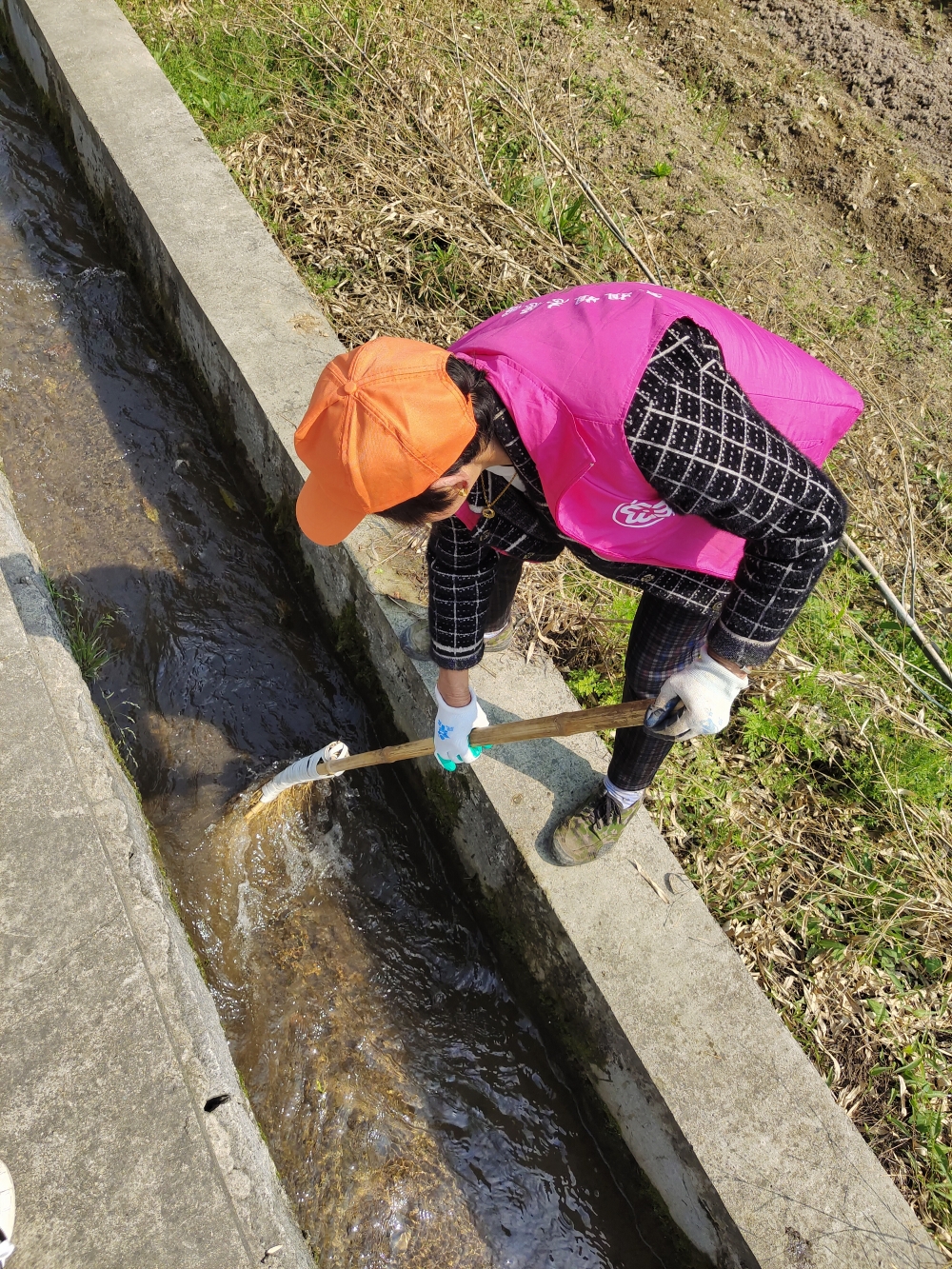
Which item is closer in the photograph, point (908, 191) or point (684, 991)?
point (684, 991)

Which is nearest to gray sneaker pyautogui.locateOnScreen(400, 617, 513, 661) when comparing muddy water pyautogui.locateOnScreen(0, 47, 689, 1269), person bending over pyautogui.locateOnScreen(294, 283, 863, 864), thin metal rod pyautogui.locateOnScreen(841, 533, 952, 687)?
muddy water pyautogui.locateOnScreen(0, 47, 689, 1269)

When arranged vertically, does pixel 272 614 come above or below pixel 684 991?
below

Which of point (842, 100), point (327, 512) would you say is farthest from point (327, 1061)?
point (842, 100)

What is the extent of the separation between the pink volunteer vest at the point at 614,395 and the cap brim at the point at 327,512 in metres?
0.33

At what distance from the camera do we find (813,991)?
93.1 inches

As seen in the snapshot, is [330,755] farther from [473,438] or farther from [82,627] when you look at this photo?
[473,438]

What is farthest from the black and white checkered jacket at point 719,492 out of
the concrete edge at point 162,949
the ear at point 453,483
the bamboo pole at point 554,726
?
the concrete edge at point 162,949

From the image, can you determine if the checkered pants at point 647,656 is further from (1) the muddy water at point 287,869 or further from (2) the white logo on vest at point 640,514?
(1) the muddy water at point 287,869

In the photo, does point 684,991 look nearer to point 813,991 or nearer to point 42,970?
point 813,991

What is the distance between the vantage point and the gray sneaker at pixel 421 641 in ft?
8.36

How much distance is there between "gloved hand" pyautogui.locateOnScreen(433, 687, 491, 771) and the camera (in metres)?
2.18

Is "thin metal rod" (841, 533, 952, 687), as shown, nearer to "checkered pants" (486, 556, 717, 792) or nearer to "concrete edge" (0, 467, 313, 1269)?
"checkered pants" (486, 556, 717, 792)

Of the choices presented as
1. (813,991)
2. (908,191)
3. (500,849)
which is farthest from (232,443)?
(908,191)

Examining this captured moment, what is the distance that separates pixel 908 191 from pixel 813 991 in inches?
160
